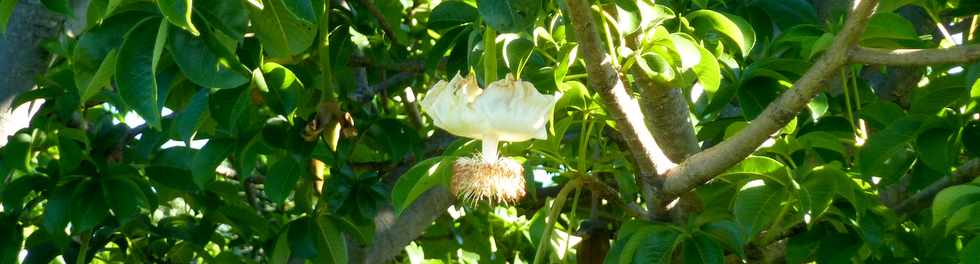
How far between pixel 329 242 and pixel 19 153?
0.58 metres

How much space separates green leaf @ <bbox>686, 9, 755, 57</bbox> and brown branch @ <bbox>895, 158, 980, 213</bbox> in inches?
17.5

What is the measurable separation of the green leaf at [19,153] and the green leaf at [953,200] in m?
1.56

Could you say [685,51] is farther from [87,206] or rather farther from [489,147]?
[87,206]

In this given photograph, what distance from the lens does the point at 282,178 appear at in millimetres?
2361

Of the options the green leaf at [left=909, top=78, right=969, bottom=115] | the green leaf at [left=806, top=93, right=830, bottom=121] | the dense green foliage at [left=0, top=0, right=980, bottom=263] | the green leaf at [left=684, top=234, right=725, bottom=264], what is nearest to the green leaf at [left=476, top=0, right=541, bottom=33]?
the dense green foliage at [left=0, top=0, right=980, bottom=263]

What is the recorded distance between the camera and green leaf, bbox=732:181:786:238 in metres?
A: 1.68

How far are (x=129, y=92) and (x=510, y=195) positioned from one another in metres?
0.42

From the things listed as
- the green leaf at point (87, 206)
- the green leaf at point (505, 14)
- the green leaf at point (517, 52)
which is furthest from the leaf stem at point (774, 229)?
the green leaf at point (87, 206)

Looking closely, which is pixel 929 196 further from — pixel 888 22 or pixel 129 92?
pixel 129 92

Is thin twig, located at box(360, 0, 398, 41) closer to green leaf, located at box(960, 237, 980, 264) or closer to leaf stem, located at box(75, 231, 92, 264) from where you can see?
leaf stem, located at box(75, 231, 92, 264)

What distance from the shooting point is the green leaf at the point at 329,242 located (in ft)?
7.88

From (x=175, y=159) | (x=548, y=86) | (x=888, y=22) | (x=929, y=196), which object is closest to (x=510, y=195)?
(x=548, y=86)

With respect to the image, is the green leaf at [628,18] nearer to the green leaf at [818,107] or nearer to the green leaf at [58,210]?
the green leaf at [818,107]

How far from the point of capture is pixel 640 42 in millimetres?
1481
